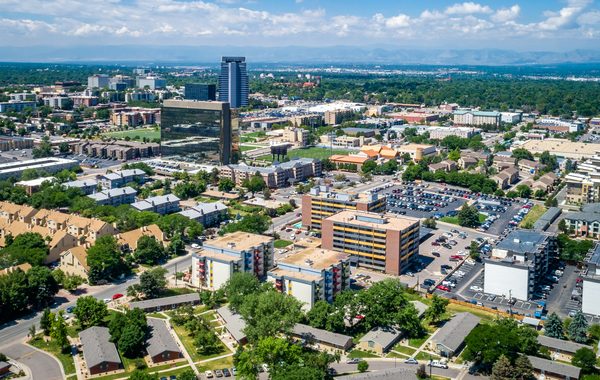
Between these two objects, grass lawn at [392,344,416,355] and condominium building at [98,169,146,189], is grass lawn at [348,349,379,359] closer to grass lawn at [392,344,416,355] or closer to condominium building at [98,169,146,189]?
grass lawn at [392,344,416,355]

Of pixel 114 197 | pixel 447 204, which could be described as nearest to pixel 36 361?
pixel 114 197

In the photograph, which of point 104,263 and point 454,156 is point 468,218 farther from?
point 454,156

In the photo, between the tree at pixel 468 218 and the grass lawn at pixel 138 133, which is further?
the grass lawn at pixel 138 133

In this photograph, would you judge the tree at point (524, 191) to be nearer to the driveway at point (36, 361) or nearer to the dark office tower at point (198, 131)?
the dark office tower at point (198, 131)

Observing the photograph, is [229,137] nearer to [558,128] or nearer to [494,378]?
[494,378]

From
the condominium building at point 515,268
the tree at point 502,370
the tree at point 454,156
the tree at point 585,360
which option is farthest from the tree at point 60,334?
the tree at point 454,156

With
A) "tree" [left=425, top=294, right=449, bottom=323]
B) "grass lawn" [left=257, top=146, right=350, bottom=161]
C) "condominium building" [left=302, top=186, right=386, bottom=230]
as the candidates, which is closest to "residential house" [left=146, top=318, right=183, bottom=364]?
"tree" [left=425, top=294, right=449, bottom=323]
